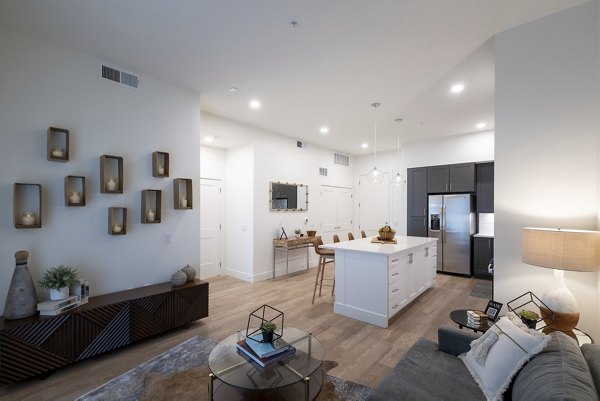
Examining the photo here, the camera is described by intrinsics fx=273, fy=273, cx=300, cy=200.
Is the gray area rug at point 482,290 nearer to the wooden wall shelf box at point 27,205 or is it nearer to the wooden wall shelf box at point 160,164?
the wooden wall shelf box at point 160,164

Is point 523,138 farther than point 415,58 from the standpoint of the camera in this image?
No

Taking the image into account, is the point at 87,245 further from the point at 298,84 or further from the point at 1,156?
the point at 298,84

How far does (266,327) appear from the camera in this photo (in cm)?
202

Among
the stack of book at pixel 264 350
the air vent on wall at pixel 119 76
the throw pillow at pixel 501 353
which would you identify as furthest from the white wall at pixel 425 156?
the air vent on wall at pixel 119 76

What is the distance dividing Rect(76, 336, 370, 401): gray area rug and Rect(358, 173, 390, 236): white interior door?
586 cm

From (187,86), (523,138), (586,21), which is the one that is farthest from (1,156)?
(586,21)

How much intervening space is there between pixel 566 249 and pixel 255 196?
4.60 meters

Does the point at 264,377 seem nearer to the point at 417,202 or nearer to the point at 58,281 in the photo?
the point at 58,281

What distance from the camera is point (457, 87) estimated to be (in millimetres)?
3906

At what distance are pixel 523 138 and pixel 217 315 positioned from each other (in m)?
4.18

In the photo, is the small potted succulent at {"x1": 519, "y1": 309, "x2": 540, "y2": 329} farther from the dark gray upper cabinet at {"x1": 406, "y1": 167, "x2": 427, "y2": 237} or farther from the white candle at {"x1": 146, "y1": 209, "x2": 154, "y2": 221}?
the dark gray upper cabinet at {"x1": 406, "y1": 167, "x2": 427, "y2": 237}

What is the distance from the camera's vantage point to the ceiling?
92.6 inches

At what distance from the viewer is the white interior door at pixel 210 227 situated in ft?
18.8

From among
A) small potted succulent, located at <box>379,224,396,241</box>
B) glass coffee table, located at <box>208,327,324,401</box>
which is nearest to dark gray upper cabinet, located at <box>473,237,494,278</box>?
small potted succulent, located at <box>379,224,396,241</box>
